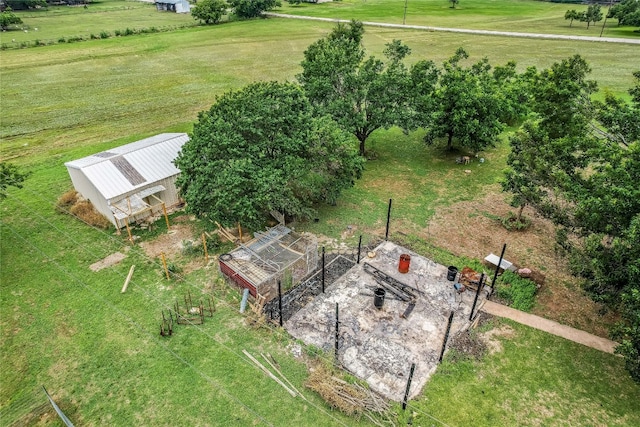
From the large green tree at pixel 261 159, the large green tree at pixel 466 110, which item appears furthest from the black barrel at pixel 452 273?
the large green tree at pixel 466 110

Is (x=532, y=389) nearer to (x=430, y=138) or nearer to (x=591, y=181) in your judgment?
(x=591, y=181)

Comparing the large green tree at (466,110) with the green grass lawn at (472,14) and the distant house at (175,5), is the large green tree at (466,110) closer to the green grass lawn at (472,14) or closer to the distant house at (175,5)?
the green grass lawn at (472,14)

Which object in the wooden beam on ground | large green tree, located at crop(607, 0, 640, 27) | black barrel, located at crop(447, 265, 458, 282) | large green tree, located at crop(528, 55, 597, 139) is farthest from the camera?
large green tree, located at crop(607, 0, 640, 27)

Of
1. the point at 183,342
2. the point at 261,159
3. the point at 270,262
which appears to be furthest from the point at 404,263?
the point at 183,342

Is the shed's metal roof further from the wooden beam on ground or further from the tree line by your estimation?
the wooden beam on ground

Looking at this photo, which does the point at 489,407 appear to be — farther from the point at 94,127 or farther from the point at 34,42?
the point at 34,42

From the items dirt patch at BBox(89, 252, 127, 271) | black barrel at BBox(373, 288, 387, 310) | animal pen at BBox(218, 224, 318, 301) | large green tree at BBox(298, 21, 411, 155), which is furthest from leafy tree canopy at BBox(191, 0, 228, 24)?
black barrel at BBox(373, 288, 387, 310)

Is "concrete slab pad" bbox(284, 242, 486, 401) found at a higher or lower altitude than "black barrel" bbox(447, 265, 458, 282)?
lower
